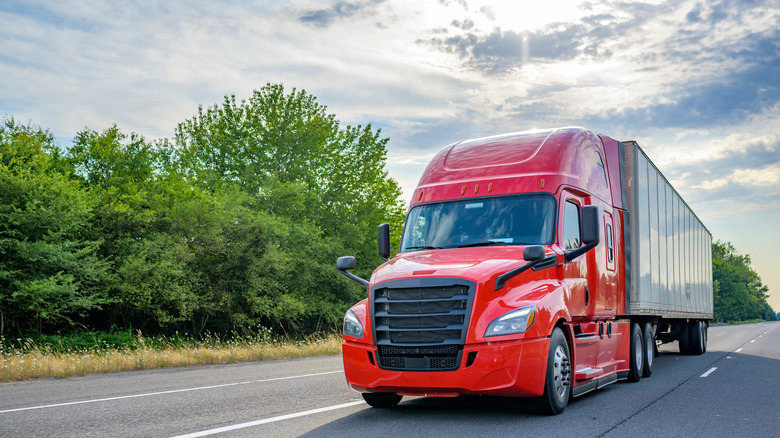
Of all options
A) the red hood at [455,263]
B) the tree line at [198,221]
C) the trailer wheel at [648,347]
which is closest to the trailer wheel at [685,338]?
the trailer wheel at [648,347]

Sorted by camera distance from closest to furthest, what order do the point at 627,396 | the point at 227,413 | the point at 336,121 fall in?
the point at 227,413 → the point at 627,396 → the point at 336,121

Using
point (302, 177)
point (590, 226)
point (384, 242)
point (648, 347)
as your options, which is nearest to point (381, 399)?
point (384, 242)

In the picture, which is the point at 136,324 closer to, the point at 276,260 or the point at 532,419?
the point at 276,260

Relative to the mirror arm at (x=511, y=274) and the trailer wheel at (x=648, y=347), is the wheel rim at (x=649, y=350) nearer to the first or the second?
the trailer wheel at (x=648, y=347)

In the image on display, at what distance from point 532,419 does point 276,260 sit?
89.4 feet

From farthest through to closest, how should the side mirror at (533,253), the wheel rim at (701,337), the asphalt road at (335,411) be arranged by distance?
1. the wheel rim at (701,337)
2. the side mirror at (533,253)
3. the asphalt road at (335,411)

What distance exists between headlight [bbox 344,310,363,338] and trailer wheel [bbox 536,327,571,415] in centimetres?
207

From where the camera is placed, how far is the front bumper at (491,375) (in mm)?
6805

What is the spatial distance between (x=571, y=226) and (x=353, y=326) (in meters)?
3.25

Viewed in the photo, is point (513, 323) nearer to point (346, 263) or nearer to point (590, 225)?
point (590, 225)

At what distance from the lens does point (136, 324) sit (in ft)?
110

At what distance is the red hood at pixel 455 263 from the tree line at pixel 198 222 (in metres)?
23.2

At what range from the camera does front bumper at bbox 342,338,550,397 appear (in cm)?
680

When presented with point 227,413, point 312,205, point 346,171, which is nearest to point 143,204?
point 312,205
